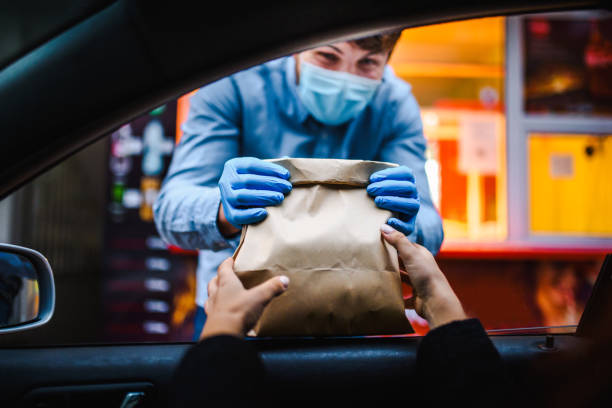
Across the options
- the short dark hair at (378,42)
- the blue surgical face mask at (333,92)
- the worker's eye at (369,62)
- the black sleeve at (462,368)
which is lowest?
the black sleeve at (462,368)

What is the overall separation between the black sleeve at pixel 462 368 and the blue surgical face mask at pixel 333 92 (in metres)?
0.69

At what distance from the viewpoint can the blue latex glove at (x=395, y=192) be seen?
0.68 metres

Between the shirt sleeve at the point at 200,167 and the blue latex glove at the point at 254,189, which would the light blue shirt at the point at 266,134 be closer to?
the shirt sleeve at the point at 200,167

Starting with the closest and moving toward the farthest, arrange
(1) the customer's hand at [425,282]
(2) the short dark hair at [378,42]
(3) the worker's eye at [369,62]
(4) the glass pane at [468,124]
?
1. (1) the customer's hand at [425,282]
2. (2) the short dark hair at [378,42]
3. (3) the worker's eye at [369,62]
4. (4) the glass pane at [468,124]

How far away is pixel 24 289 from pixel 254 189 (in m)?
0.45

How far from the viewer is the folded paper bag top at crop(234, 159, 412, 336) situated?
2.06 ft

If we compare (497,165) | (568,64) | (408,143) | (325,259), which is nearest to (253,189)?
(325,259)

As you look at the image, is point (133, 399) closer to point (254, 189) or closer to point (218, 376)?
point (218, 376)

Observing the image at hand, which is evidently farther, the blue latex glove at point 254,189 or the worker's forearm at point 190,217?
the worker's forearm at point 190,217

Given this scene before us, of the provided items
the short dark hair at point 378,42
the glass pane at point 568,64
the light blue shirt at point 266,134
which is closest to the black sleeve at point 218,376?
the light blue shirt at point 266,134

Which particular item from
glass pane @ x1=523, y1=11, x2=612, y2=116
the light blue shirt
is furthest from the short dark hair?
A: glass pane @ x1=523, y1=11, x2=612, y2=116

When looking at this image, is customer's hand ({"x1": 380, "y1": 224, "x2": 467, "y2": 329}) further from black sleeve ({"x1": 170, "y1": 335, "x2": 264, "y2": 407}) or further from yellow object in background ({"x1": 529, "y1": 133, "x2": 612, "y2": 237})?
yellow object in background ({"x1": 529, "y1": 133, "x2": 612, "y2": 237})

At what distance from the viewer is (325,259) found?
24.9 inches

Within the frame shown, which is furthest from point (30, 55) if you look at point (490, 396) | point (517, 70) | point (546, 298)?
point (517, 70)
